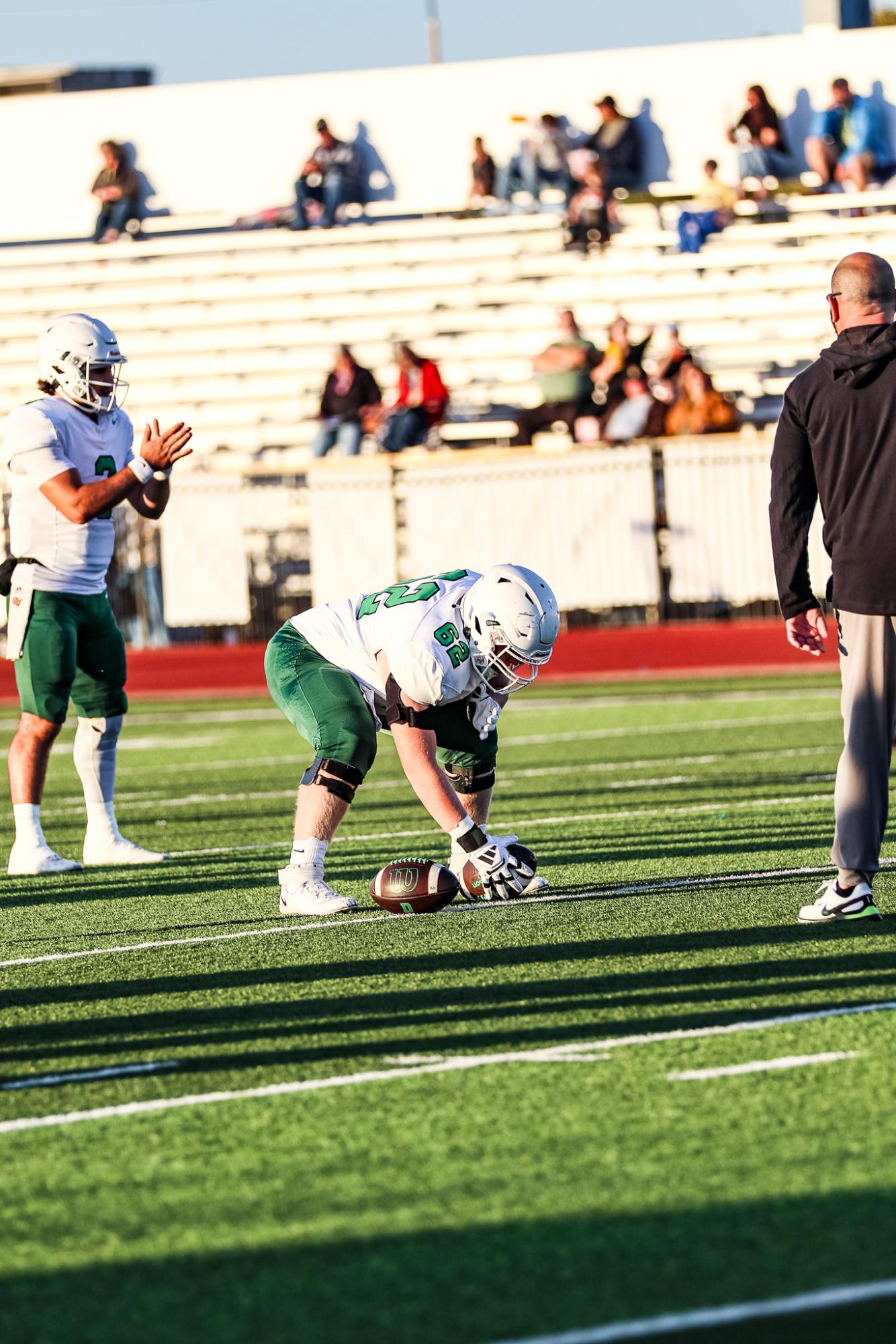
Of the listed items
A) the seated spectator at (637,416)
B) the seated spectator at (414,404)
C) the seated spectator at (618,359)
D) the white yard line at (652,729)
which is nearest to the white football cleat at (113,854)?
the white yard line at (652,729)

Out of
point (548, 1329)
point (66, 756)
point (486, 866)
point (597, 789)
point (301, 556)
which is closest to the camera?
point (548, 1329)

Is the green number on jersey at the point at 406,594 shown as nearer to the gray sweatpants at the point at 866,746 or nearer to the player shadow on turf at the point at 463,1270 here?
the gray sweatpants at the point at 866,746

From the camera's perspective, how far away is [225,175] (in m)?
28.6

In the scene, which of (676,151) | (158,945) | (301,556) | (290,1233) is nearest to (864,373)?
(158,945)

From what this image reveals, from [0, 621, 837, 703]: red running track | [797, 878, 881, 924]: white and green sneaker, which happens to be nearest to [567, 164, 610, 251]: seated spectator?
[0, 621, 837, 703]: red running track

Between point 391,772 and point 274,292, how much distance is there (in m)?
15.3

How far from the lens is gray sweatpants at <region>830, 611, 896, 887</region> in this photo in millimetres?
6254

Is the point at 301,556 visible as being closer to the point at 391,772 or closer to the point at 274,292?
the point at 274,292

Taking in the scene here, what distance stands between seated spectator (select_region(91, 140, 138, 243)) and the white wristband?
20.6m

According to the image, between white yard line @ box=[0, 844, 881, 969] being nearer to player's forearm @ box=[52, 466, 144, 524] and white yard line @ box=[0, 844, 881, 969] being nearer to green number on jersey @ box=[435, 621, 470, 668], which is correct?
green number on jersey @ box=[435, 621, 470, 668]

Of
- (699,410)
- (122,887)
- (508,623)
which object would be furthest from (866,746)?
(699,410)

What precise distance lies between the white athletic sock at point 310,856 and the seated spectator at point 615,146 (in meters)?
20.0

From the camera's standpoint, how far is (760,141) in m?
25.4

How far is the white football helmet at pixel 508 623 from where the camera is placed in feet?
21.0
